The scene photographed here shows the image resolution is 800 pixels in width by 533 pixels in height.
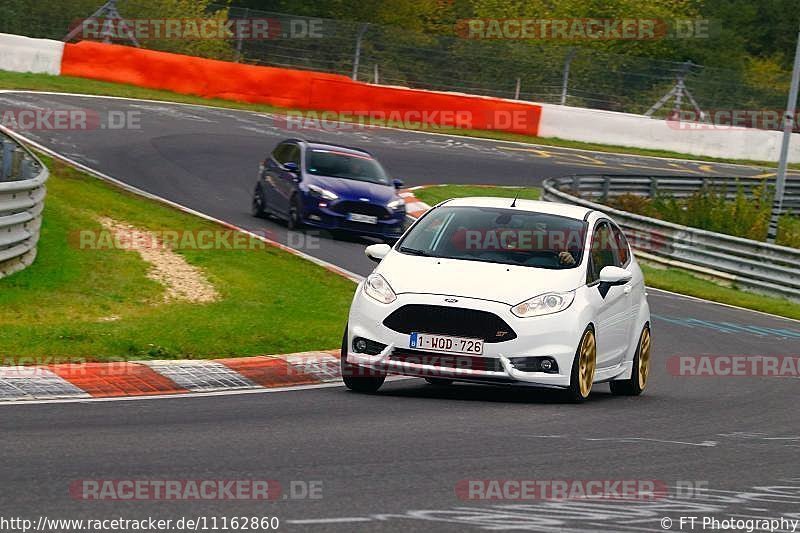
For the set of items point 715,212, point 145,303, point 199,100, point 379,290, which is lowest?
point 715,212

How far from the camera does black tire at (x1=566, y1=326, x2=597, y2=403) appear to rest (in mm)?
11656

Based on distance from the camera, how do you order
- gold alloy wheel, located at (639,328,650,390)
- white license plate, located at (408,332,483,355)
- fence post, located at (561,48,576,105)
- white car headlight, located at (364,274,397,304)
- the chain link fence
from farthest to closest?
fence post, located at (561,48,576,105)
the chain link fence
gold alloy wheel, located at (639,328,650,390)
white car headlight, located at (364,274,397,304)
white license plate, located at (408,332,483,355)

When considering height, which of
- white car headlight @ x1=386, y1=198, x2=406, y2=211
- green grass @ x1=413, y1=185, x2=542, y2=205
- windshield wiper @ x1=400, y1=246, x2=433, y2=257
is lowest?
green grass @ x1=413, y1=185, x2=542, y2=205

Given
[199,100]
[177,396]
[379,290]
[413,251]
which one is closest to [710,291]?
[413,251]

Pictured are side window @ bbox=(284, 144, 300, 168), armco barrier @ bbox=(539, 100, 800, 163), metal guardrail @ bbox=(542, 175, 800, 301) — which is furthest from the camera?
armco barrier @ bbox=(539, 100, 800, 163)

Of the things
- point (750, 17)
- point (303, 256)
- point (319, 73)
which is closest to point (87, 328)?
point (303, 256)

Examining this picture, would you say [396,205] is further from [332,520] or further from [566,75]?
[566,75]

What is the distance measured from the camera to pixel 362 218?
24.7m

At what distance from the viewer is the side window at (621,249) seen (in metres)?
13.5

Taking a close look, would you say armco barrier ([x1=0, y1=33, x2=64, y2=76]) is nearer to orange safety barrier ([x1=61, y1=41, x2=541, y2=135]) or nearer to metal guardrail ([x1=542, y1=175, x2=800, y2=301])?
orange safety barrier ([x1=61, y1=41, x2=541, y2=135])

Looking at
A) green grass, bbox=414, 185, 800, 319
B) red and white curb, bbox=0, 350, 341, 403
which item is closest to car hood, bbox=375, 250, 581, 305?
red and white curb, bbox=0, 350, 341, 403

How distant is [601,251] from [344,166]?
1340 centimetres

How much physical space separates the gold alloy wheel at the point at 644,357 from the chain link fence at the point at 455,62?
31969 millimetres

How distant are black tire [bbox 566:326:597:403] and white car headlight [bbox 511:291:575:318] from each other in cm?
28
